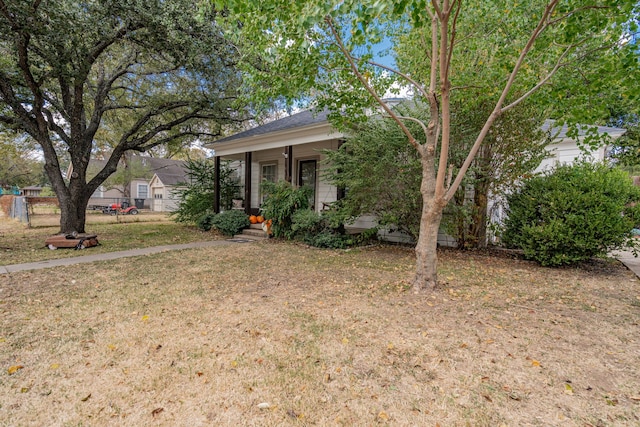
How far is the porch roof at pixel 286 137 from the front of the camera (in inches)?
336

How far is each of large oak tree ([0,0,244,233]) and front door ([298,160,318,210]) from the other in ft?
10.3

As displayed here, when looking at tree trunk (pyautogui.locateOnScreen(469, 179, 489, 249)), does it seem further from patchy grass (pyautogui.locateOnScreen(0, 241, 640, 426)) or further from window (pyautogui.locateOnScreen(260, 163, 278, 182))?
window (pyautogui.locateOnScreen(260, 163, 278, 182))

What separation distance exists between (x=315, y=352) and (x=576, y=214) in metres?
5.77

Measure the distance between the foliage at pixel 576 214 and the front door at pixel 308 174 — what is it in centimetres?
624

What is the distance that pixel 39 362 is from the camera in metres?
2.57

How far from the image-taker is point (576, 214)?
5754 millimetres

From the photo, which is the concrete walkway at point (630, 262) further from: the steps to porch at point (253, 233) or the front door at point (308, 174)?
the steps to porch at point (253, 233)

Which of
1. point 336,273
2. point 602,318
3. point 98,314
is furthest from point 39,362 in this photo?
point 602,318

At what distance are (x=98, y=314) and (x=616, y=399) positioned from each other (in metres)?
4.76

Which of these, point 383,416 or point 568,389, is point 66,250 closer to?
point 383,416

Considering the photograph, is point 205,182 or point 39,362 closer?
point 39,362

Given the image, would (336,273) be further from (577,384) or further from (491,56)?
(491,56)

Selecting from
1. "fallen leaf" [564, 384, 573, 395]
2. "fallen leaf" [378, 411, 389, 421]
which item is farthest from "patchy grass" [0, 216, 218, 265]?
"fallen leaf" [564, 384, 573, 395]

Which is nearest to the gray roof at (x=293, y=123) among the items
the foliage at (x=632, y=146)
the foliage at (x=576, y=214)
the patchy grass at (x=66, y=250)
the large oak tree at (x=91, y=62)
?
the large oak tree at (x=91, y=62)
